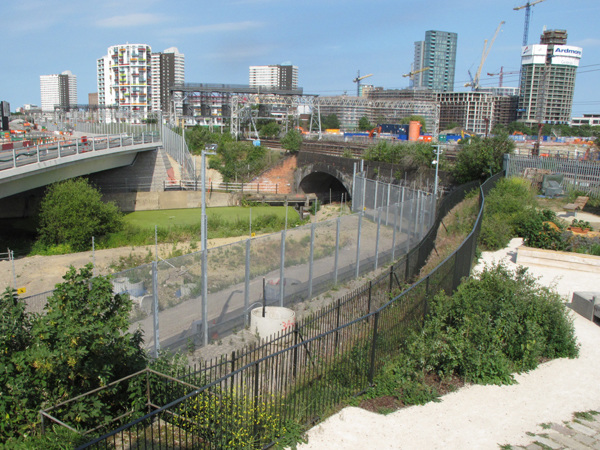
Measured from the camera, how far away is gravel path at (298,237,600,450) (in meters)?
6.82

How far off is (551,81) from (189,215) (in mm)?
180955

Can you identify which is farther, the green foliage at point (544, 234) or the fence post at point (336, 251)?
the green foliage at point (544, 234)

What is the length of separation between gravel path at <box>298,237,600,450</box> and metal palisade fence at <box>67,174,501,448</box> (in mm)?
525

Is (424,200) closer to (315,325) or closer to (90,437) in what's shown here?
(315,325)

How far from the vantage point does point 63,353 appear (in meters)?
5.77

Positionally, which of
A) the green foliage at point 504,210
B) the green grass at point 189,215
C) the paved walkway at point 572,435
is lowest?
the green grass at point 189,215

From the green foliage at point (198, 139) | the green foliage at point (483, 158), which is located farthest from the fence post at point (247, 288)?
the green foliage at point (198, 139)

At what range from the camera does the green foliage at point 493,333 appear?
875 centimetres

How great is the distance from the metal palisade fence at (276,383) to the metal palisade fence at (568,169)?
2109cm

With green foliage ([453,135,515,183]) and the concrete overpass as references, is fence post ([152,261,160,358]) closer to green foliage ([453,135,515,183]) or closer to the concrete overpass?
the concrete overpass

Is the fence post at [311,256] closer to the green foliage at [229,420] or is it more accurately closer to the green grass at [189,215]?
the green foliage at [229,420]

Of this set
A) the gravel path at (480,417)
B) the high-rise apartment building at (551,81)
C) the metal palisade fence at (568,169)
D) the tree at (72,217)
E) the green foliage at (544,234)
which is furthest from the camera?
the high-rise apartment building at (551,81)

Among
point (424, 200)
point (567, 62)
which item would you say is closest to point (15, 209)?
point (424, 200)

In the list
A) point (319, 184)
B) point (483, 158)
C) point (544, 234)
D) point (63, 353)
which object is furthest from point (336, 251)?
point (319, 184)
